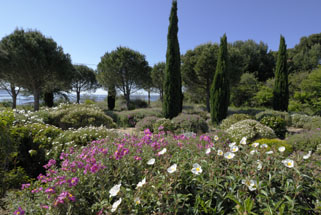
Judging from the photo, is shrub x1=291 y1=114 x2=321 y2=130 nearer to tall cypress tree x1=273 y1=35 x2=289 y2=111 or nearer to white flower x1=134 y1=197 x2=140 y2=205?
tall cypress tree x1=273 y1=35 x2=289 y2=111

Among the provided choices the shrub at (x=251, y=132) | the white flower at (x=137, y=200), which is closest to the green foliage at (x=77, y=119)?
the shrub at (x=251, y=132)

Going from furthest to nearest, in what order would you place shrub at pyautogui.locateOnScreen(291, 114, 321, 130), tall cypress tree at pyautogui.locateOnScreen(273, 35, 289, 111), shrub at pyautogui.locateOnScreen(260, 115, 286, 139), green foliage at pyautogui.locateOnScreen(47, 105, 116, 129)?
1. tall cypress tree at pyautogui.locateOnScreen(273, 35, 289, 111)
2. shrub at pyautogui.locateOnScreen(291, 114, 321, 130)
3. green foliage at pyautogui.locateOnScreen(47, 105, 116, 129)
4. shrub at pyautogui.locateOnScreen(260, 115, 286, 139)

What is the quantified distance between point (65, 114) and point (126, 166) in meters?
6.86

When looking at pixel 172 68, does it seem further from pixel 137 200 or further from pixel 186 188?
pixel 137 200

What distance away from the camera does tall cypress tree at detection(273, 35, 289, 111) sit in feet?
37.7

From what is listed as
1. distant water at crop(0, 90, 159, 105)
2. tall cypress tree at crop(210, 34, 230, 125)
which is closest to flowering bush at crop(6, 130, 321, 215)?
tall cypress tree at crop(210, 34, 230, 125)

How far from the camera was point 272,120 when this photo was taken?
705 cm

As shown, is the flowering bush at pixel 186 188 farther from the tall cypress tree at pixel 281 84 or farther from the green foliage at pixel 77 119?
the tall cypress tree at pixel 281 84

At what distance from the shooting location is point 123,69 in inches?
653

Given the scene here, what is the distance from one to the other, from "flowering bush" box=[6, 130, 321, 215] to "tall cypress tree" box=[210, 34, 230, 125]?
7.37 metres

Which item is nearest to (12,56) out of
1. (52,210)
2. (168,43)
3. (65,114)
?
(65,114)

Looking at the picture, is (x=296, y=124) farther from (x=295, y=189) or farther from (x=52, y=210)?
(x=52, y=210)

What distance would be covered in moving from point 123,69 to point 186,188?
1590 centimetres

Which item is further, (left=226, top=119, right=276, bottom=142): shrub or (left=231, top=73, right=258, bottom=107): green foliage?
(left=231, top=73, right=258, bottom=107): green foliage
